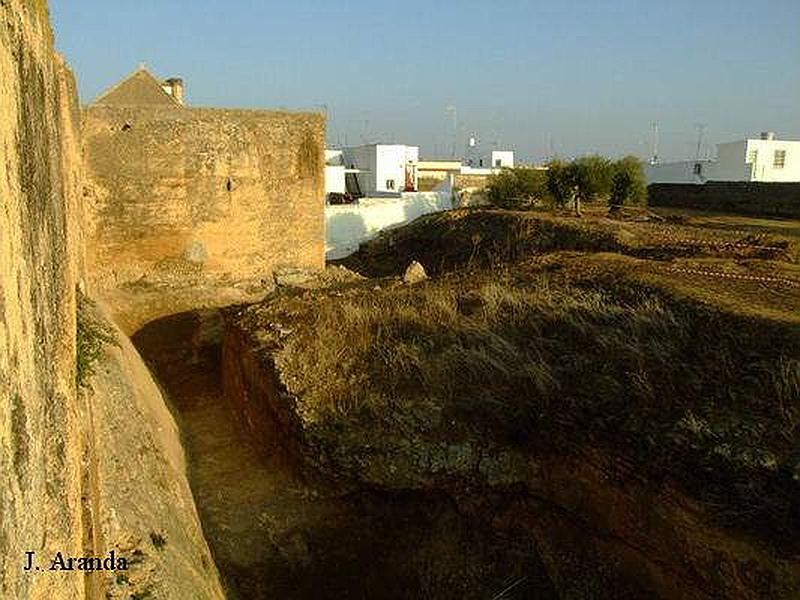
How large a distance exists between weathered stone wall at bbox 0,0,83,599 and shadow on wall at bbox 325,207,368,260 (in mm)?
19161

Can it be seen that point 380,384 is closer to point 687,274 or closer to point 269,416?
point 269,416

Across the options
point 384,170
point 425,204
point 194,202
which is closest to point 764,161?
point 425,204

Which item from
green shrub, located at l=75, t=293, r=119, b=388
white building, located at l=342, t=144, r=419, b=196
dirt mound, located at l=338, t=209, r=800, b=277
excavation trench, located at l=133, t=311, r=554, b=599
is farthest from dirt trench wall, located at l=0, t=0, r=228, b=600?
white building, located at l=342, t=144, r=419, b=196

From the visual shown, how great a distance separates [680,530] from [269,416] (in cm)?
407

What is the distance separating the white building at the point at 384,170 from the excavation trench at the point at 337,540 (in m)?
27.9

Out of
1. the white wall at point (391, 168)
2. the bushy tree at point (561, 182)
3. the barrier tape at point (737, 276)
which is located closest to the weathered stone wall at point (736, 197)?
the bushy tree at point (561, 182)

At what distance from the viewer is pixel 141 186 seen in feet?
30.9

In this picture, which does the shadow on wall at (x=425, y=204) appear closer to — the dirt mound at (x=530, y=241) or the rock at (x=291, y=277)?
the dirt mound at (x=530, y=241)

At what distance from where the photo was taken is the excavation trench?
17.9 feet

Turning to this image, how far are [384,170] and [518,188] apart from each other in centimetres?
1123

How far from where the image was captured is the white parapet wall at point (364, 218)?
2273 centimetres

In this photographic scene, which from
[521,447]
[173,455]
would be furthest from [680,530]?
[173,455]

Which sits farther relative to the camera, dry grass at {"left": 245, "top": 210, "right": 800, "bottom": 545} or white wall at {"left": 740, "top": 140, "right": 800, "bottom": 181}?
white wall at {"left": 740, "top": 140, "right": 800, "bottom": 181}

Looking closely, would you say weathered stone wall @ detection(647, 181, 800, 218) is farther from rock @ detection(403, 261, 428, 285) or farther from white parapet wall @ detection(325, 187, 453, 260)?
rock @ detection(403, 261, 428, 285)
